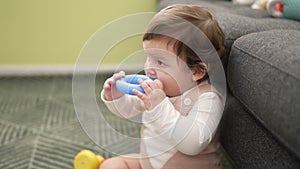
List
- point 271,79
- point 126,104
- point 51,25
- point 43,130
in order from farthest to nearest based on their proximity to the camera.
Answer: point 51,25
point 43,130
point 126,104
point 271,79

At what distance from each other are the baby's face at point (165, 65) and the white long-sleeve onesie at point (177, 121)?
0.04 metres

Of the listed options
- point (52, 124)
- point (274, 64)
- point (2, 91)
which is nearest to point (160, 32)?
point (274, 64)

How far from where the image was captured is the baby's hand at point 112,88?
2.31 ft

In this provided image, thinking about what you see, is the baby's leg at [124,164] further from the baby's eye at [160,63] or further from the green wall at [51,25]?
the green wall at [51,25]

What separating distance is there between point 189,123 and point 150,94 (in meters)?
0.09

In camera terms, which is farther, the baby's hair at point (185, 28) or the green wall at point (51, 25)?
the green wall at point (51, 25)

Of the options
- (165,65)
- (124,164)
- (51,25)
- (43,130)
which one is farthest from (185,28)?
(51,25)

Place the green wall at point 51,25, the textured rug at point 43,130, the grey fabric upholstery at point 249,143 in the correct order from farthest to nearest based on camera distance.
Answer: the green wall at point 51,25 → the textured rug at point 43,130 → the grey fabric upholstery at point 249,143

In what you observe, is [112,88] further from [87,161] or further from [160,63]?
[87,161]

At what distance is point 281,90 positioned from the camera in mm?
497

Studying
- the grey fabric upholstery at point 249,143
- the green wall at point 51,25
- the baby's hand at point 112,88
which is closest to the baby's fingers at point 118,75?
the baby's hand at point 112,88

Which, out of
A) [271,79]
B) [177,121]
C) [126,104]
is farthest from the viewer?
[126,104]

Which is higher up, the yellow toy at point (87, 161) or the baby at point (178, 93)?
the baby at point (178, 93)

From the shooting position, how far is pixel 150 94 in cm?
64
